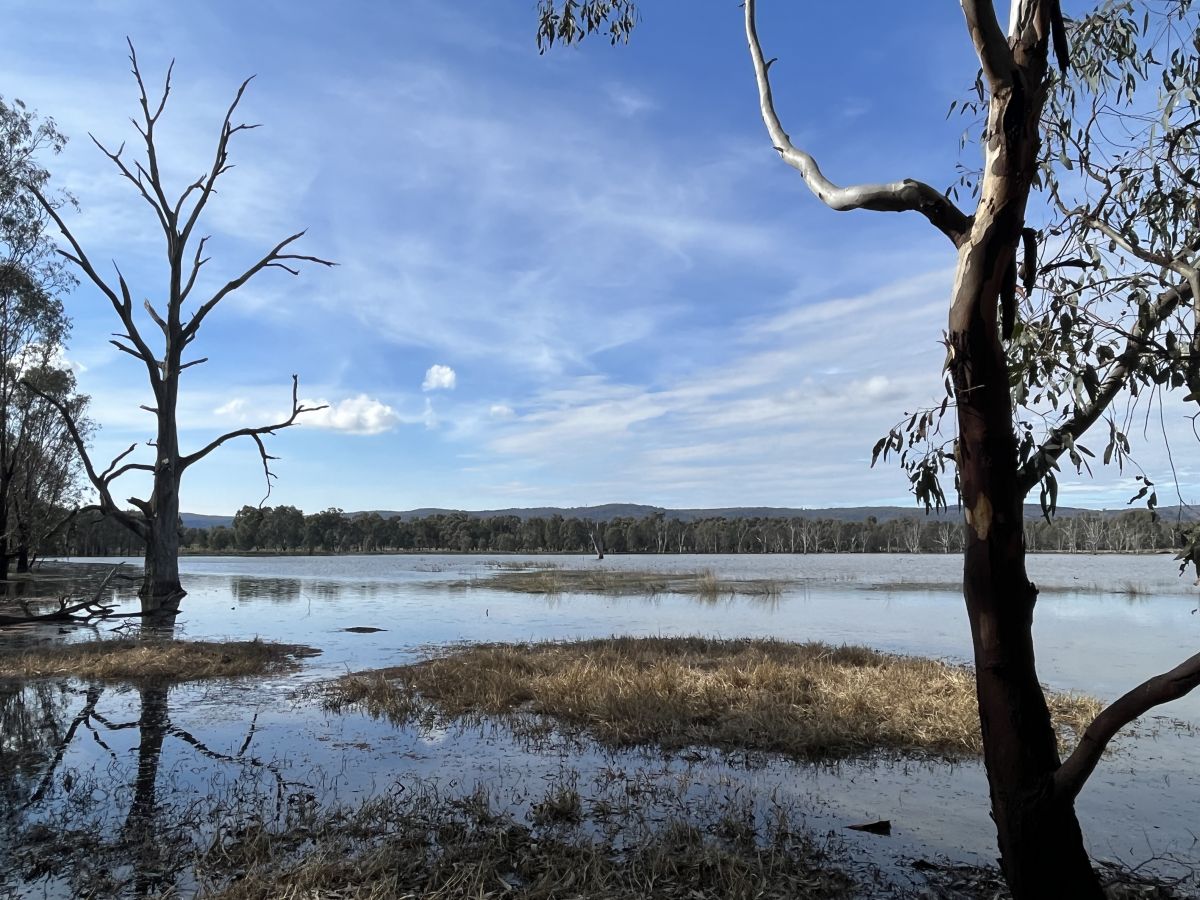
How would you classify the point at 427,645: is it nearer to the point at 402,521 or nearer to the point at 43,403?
the point at 43,403

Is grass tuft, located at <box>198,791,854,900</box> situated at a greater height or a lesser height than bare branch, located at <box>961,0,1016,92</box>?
lesser

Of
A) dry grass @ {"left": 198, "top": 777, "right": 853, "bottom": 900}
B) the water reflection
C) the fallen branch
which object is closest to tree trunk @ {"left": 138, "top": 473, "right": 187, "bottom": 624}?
the fallen branch

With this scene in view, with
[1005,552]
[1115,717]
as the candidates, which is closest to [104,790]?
[1005,552]

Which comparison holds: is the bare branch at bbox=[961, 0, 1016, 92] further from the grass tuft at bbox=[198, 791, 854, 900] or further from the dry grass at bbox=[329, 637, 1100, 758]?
the dry grass at bbox=[329, 637, 1100, 758]

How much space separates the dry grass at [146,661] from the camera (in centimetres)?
1027

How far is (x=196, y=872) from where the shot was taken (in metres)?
3.81

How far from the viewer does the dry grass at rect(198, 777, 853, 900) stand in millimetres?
3648

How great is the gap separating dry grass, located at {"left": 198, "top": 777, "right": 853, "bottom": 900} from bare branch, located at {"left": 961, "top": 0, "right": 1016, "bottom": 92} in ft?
12.2

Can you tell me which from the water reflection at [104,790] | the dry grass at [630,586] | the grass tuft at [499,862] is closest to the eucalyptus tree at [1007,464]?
the grass tuft at [499,862]

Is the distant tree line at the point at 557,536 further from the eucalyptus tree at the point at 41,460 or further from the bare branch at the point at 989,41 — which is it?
the bare branch at the point at 989,41

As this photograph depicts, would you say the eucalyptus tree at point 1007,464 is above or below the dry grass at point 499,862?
above

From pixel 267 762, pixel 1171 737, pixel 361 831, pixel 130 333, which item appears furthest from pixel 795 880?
pixel 130 333

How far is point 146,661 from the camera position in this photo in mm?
10859

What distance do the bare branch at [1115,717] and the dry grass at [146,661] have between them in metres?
10.4
